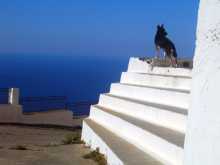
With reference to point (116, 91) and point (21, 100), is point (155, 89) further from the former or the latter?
point (21, 100)

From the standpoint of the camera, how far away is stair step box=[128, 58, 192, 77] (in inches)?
422

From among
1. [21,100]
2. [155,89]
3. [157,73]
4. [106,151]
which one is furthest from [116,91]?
[21,100]

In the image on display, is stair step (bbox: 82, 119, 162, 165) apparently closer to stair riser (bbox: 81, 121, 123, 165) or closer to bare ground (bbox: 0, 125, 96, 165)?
stair riser (bbox: 81, 121, 123, 165)

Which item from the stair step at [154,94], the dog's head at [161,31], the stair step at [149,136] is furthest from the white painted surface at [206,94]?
the dog's head at [161,31]

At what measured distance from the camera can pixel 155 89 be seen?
1035 cm

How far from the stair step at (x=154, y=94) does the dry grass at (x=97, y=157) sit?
150cm

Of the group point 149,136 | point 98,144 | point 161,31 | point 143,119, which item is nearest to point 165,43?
point 161,31

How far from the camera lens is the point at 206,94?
454 cm

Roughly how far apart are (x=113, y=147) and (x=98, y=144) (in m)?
1.29

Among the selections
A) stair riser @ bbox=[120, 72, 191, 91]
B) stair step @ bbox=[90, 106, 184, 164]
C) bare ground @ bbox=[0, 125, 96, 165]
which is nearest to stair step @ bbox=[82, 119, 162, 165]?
stair step @ bbox=[90, 106, 184, 164]

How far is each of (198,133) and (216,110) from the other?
37 cm

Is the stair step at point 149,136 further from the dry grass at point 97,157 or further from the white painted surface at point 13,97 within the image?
the white painted surface at point 13,97

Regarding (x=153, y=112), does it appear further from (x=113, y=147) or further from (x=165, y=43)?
(x=165, y=43)

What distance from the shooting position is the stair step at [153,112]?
25.9ft
